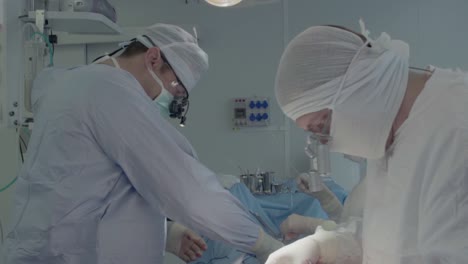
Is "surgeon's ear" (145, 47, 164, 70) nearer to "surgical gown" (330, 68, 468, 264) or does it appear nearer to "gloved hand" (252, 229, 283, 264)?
"gloved hand" (252, 229, 283, 264)

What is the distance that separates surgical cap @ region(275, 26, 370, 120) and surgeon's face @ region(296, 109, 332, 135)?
2cm

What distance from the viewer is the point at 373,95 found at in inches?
36.9

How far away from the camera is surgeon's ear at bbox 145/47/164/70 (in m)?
1.45

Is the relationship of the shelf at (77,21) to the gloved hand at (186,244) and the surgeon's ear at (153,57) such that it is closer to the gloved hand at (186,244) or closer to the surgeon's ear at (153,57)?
the surgeon's ear at (153,57)

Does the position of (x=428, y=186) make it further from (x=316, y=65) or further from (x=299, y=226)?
(x=299, y=226)

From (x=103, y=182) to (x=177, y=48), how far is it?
544 mm

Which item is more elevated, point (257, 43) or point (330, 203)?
point (257, 43)

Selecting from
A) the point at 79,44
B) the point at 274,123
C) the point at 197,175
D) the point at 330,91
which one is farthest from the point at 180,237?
the point at 79,44

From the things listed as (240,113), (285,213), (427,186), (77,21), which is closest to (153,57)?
(77,21)

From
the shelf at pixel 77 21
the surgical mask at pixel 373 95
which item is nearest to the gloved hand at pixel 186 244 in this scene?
the surgical mask at pixel 373 95

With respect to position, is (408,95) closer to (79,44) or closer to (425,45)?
(425,45)

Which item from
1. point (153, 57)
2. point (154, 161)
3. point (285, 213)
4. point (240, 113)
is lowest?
point (285, 213)

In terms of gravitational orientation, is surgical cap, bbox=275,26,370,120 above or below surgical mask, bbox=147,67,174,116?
above

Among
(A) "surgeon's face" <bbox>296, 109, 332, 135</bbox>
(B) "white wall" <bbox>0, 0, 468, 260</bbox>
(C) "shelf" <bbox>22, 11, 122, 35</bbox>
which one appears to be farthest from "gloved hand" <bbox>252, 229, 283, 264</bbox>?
(B) "white wall" <bbox>0, 0, 468, 260</bbox>
